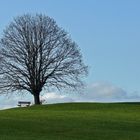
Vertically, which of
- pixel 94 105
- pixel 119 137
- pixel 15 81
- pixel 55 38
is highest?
pixel 55 38

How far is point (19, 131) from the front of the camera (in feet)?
96.4

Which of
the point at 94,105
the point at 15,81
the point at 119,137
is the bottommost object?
the point at 119,137

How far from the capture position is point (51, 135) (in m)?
28.1

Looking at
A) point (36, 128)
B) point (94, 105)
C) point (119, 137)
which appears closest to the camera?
point (119, 137)

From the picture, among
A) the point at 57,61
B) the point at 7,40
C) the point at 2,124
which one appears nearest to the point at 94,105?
the point at 57,61

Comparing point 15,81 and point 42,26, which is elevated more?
point 42,26

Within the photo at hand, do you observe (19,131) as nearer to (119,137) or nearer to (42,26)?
(119,137)

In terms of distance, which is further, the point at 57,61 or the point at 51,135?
the point at 57,61

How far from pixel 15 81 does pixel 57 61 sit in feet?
19.1

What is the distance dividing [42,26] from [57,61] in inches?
198

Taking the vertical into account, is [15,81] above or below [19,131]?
above

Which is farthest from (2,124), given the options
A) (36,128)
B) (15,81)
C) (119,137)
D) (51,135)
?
(15,81)

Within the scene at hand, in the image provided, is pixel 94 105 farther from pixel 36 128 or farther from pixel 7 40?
pixel 36 128

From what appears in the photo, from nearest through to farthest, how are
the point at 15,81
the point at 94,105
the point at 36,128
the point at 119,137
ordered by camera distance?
the point at 119,137
the point at 36,128
the point at 94,105
the point at 15,81
